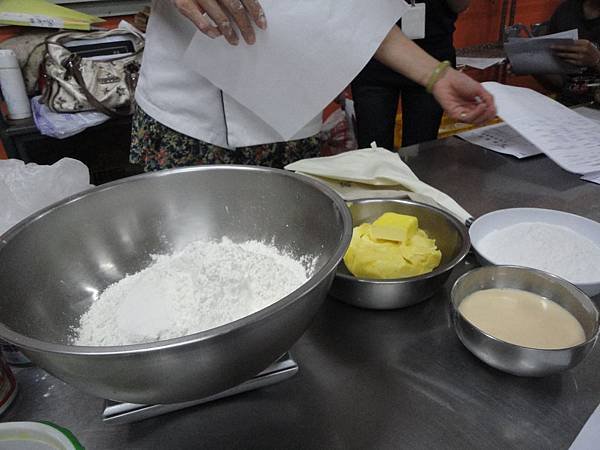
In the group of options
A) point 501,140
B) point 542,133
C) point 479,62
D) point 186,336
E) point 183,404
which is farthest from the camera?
point 479,62

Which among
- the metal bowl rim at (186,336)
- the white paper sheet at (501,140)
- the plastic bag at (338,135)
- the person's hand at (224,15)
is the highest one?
the person's hand at (224,15)

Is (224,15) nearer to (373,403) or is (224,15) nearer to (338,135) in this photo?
(373,403)

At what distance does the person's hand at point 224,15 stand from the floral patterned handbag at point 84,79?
111 cm

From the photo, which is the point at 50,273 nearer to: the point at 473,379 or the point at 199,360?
the point at 199,360

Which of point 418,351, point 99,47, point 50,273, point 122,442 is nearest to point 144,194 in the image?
point 50,273

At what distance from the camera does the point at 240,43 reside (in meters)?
0.84

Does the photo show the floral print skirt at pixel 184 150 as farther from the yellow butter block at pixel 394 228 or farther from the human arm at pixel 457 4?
the human arm at pixel 457 4

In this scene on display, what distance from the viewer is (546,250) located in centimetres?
69

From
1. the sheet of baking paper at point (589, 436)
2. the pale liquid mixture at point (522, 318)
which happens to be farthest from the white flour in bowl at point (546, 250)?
the sheet of baking paper at point (589, 436)

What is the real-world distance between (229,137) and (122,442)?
0.69 metres

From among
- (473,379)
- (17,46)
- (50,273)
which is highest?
(17,46)

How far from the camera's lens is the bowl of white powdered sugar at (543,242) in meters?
0.64

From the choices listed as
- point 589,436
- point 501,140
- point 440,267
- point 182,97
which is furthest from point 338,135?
point 589,436

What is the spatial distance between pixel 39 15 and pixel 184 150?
1274mm
